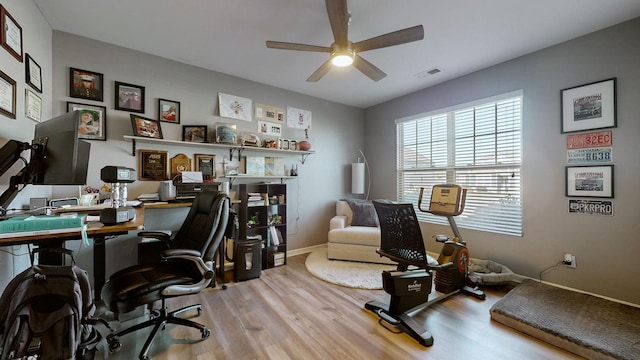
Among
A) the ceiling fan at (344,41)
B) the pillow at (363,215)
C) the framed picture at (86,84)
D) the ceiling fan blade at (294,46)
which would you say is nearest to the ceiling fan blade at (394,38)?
the ceiling fan at (344,41)

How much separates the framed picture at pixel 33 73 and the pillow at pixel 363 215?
3.72 meters

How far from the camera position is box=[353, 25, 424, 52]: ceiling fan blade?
1833 mm

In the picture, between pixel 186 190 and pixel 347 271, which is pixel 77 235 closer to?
Answer: pixel 186 190

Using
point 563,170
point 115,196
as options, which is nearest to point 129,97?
point 115,196

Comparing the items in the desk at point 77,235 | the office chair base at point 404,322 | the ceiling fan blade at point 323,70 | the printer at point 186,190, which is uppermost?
the ceiling fan blade at point 323,70

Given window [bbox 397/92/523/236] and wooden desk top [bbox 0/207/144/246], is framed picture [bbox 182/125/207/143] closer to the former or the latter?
wooden desk top [bbox 0/207/144/246]

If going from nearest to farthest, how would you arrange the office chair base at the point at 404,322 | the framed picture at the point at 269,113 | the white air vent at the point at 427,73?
the office chair base at the point at 404,322
the white air vent at the point at 427,73
the framed picture at the point at 269,113

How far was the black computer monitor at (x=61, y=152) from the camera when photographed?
1368 millimetres

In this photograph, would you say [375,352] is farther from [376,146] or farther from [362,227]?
[376,146]

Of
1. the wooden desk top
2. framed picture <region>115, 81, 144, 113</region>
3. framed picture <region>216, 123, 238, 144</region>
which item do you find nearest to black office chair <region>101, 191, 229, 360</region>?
the wooden desk top

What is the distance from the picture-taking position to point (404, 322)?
6.29 ft

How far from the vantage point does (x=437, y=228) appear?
3.71 meters

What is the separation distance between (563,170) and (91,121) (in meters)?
5.03

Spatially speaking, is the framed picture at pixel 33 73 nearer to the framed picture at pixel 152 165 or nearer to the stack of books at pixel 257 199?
the framed picture at pixel 152 165
